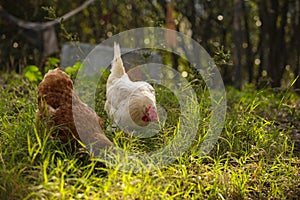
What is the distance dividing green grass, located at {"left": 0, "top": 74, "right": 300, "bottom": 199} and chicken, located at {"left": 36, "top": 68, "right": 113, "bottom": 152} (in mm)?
63

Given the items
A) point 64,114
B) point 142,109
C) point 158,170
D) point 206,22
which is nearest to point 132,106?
point 142,109

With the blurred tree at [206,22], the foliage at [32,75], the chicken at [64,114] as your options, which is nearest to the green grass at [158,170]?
the chicken at [64,114]

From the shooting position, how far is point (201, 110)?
280cm

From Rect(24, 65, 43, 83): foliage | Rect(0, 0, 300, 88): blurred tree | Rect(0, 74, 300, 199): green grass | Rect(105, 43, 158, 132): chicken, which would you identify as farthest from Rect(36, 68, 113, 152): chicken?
Rect(0, 0, 300, 88): blurred tree

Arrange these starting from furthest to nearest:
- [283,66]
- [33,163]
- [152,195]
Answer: [283,66]
[33,163]
[152,195]

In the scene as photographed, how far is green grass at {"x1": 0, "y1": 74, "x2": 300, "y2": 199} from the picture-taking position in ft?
5.89

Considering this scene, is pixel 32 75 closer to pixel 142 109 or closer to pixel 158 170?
pixel 142 109

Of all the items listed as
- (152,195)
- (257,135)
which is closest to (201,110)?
(257,135)

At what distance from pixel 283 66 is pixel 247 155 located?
4640 millimetres

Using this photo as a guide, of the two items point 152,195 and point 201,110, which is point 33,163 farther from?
point 201,110

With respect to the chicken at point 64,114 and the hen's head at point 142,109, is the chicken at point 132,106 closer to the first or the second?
the hen's head at point 142,109

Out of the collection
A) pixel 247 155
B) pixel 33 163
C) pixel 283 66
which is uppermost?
pixel 33 163

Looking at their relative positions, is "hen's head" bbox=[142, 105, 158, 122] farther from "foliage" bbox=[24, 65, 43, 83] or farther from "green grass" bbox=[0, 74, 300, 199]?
"foliage" bbox=[24, 65, 43, 83]

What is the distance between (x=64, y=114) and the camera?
87.0 inches
